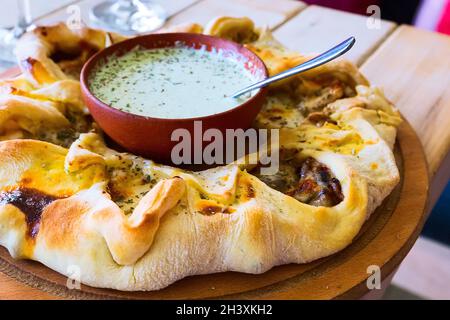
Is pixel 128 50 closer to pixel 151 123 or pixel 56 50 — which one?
pixel 56 50

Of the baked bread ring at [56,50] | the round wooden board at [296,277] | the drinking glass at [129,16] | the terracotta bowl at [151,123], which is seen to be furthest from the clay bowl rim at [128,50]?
the drinking glass at [129,16]

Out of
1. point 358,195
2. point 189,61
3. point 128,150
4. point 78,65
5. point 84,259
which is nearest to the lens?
point 84,259

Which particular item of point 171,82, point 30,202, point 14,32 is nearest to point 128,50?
point 171,82

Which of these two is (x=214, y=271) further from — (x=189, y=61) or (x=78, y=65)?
(x=78, y=65)

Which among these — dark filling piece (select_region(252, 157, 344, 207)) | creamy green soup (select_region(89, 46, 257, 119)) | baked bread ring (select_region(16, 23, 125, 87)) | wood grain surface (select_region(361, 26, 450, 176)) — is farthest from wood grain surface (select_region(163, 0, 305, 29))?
dark filling piece (select_region(252, 157, 344, 207))

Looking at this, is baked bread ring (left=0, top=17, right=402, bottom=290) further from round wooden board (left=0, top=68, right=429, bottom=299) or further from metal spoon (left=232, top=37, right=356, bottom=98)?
metal spoon (left=232, top=37, right=356, bottom=98)

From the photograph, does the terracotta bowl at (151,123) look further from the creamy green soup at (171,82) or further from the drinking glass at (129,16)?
the drinking glass at (129,16)

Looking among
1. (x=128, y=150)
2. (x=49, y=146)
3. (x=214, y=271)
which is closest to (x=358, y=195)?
(x=214, y=271)
